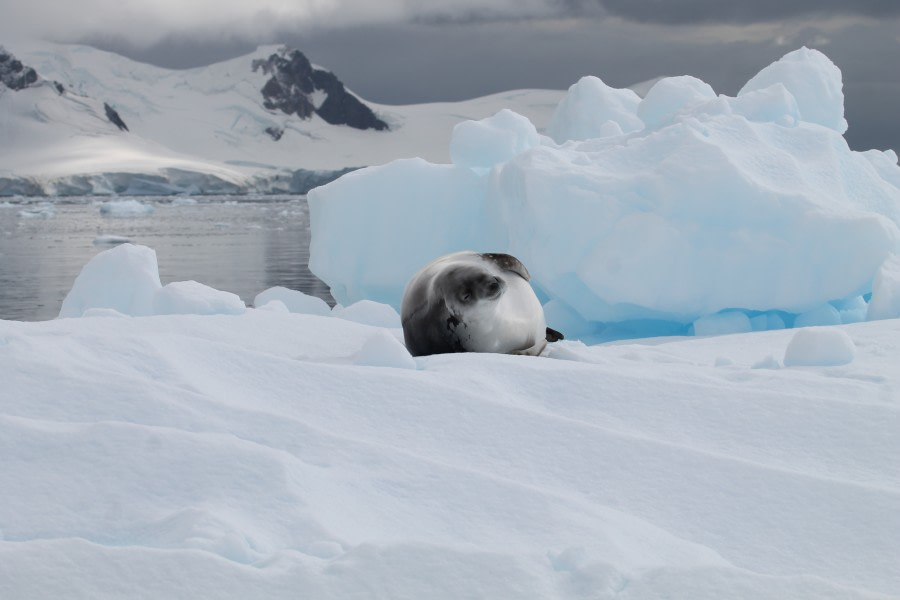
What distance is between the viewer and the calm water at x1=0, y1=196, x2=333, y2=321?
1254 cm

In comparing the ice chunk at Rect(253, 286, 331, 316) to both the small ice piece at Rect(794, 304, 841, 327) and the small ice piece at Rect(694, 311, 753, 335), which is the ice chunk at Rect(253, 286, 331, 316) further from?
the small ice piece at Rect(794, 304, 841, 327)

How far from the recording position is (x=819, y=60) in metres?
9.22

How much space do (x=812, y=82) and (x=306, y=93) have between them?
13937 cm

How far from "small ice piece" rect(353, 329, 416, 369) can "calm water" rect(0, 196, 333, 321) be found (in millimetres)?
7290

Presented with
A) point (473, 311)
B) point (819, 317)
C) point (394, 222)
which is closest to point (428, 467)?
point (473, 311)

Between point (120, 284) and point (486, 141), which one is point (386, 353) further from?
point (486, 141)

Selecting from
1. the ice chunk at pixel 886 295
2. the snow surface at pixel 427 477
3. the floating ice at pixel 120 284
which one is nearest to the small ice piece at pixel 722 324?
the ice chunk at pixel 886 295

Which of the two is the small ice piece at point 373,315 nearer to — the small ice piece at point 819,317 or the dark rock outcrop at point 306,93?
the small ice piece at point 819,317

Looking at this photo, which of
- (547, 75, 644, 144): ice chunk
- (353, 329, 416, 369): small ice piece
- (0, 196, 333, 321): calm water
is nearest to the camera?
(353, 329, 416, 369): small ice piece

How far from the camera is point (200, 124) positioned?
108250mm

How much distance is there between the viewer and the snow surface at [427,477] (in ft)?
5.46

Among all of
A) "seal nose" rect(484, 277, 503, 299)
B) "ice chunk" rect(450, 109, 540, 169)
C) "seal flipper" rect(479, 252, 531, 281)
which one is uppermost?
"ice chunk" rect(450, 109, 540, 169)

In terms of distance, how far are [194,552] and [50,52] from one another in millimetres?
130284

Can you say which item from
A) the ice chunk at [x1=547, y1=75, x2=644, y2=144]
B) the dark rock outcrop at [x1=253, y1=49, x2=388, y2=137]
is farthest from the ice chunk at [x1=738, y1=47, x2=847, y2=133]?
the dark rock outcrop at [x1=253, y1=49, x2=388, y2=137]
